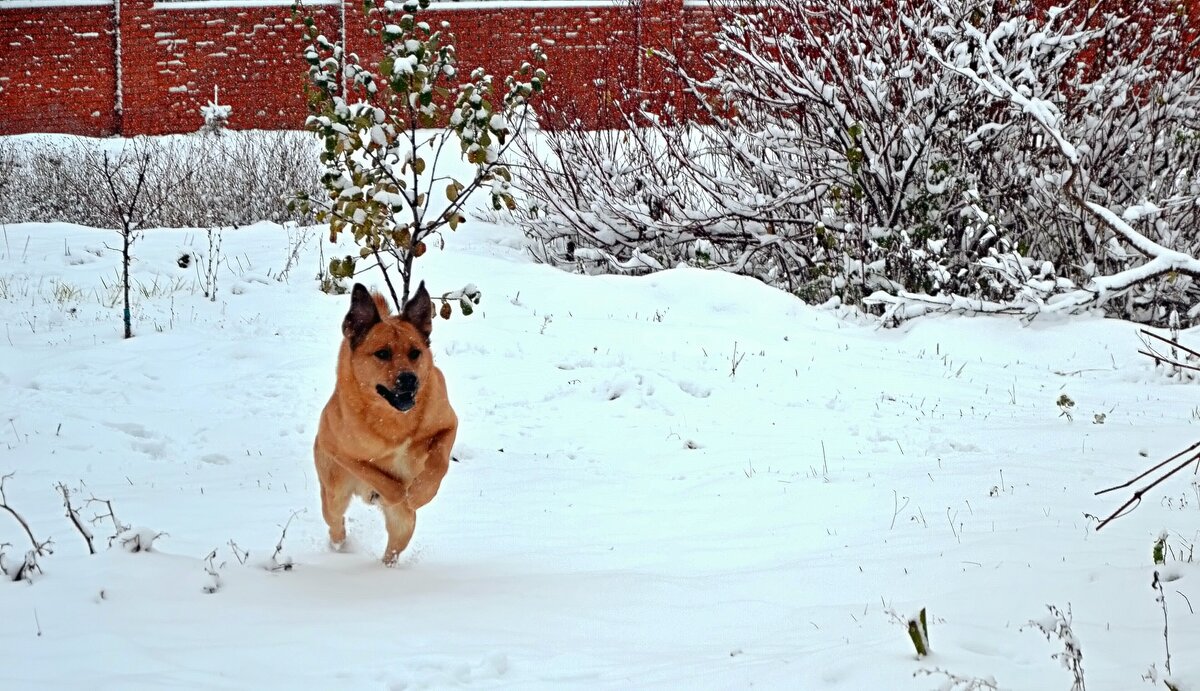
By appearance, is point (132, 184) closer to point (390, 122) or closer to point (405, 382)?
point (390, 122)

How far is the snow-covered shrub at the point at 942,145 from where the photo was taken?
34.2 feet

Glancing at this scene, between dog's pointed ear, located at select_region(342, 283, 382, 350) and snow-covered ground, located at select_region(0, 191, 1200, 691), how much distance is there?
1.02 m

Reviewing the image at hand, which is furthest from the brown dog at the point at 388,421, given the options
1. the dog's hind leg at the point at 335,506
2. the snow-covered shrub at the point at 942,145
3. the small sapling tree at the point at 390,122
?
the snow-covered shrub at the point at 942,145

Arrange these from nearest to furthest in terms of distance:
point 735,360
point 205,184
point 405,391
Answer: point 405,391 → point 735,360 → point 205,184

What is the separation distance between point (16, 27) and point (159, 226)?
35.8ft

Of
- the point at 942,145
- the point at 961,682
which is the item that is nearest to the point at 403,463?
the point at 961,682

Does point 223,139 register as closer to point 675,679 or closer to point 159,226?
point 159,226

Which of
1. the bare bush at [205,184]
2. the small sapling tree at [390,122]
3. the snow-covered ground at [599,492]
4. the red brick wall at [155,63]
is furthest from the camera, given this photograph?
the red brick wall at [155,63]

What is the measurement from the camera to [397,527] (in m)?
4.76

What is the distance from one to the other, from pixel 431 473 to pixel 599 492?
1.71m

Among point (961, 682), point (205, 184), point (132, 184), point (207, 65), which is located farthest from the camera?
point (207, 65)

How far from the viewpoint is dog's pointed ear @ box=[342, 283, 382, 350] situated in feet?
15.2

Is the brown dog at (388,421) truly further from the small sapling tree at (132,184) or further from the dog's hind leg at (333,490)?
the small sapling tree at (132,184)

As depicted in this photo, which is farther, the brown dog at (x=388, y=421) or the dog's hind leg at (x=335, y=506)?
the dog's hind leg at (x=335, y=506)
